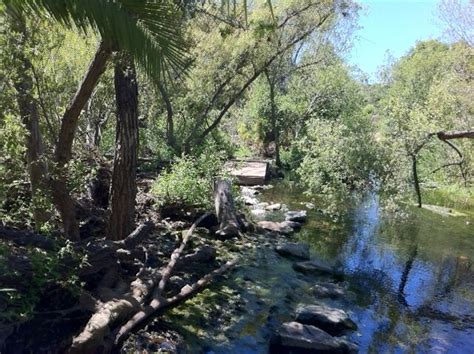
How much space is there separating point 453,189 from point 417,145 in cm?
1029

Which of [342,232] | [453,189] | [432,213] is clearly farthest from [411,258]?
[453,189]

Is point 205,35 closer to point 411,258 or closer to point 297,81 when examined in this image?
point 411,258

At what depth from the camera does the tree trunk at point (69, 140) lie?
6688mm

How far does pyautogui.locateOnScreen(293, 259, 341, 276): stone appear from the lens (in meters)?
9.84

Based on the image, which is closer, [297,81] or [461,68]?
[461,68]

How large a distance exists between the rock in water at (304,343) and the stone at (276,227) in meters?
6.19

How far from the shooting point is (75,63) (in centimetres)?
1015

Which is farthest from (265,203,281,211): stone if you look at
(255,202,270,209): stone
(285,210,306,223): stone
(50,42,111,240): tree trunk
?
(50,42,111,240): tree trunk

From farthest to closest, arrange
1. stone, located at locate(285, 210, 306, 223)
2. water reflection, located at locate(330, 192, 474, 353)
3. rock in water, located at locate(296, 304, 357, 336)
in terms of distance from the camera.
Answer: stone, located at locate(285, 210, 306, 223)
water reflection, located at locate(330, 192, 474, 353)
rock in water, located at locate(296, 304, 357, 336)

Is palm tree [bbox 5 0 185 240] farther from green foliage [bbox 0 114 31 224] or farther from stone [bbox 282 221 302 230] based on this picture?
stone [bbox 282 221 302 230]

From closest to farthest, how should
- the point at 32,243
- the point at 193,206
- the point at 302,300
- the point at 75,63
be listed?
the point at 32,243
the point at 302,300
the point at 75,63
the point at 193,206

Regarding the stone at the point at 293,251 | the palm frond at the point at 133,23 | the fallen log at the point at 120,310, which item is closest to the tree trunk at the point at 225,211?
the stone at the point at 293,251

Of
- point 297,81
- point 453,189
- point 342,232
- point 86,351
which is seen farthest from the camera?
point 297,81

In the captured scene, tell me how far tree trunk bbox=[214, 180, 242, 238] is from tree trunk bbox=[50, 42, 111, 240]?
4.33 meters
